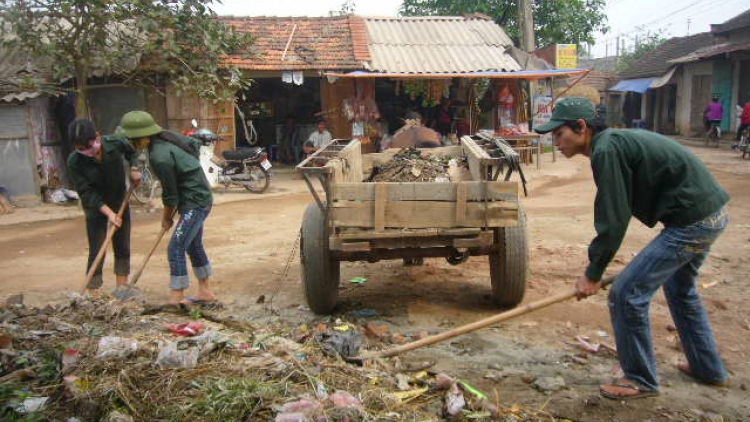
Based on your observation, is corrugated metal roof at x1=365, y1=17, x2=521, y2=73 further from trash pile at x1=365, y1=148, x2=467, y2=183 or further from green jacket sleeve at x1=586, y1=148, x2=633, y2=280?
green jacket sleeve at x1=586, y1=148, x2=633, y2=280

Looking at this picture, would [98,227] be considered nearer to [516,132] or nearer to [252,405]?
[252,405]

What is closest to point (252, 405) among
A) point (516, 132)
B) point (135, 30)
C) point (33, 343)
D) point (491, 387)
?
point (491, 387)

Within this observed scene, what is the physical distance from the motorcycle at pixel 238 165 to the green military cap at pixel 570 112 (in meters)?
9.79

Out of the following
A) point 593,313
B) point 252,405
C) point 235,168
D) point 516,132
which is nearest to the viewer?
point 252,405

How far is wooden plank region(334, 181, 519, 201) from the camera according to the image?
436cm

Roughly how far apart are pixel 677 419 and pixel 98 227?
4.83 meters

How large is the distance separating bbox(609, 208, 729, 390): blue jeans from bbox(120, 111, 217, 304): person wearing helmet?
3.28 m

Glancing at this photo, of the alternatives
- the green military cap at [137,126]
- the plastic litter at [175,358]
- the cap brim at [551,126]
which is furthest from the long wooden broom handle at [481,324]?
the green military cap at [137,126]

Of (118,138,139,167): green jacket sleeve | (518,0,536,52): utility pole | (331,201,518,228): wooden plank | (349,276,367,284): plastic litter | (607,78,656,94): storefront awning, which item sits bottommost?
(349,276,367,284): plastic litter

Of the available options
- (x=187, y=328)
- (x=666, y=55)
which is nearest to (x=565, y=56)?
(x=666, y=55)

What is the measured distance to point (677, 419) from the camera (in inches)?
130

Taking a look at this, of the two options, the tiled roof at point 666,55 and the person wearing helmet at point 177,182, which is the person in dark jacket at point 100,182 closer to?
the person wearing helmet at point 177,182

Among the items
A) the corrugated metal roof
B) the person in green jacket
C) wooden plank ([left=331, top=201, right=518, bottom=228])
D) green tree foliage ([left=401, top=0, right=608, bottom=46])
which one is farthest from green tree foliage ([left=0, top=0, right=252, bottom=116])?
green tree foliage ([left=401, top=0, right=608, bottom=46])

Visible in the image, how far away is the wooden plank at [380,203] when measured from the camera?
14.4ft
